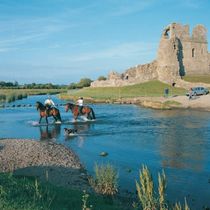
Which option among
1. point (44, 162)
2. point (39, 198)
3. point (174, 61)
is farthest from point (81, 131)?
point (174, 61)

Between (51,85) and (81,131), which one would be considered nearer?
(81,131)

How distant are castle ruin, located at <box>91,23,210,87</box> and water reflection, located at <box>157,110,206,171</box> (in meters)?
38.0

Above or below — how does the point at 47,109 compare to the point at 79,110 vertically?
above

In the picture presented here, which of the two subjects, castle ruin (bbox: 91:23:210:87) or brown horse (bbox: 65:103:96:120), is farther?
castle ruin (bbox: 91:23:210:87)

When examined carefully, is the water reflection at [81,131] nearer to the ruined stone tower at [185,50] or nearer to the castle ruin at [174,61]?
the castle ruin at [174,61]

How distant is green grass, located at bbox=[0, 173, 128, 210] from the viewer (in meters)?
8.21

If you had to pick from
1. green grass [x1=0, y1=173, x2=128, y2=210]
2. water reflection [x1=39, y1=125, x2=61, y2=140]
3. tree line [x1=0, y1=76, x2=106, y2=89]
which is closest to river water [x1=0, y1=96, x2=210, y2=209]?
water reflection [x1=39, y1=125, x2=61, y2=140]

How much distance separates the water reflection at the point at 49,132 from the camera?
2628 cm

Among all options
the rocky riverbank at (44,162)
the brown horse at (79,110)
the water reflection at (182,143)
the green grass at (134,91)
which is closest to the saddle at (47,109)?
the brown horse at (79,110)

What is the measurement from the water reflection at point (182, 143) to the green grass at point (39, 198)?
22.0ft

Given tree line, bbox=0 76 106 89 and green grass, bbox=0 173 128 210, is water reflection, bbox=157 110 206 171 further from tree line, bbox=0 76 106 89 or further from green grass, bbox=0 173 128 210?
tree line, bbox=0 76 106 89

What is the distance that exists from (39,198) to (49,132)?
19.4m

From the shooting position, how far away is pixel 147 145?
22.7m

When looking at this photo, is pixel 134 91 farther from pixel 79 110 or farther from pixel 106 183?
pixel 106 183
